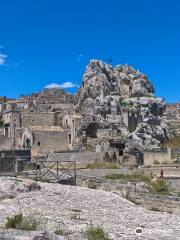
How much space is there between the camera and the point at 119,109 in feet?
231

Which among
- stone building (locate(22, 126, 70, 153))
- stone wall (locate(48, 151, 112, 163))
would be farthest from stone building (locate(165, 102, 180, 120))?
stone wall (locate(48, 151, 112, 163))

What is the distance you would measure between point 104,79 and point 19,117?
15698 millimetres

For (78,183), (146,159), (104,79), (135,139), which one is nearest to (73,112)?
(104,79)

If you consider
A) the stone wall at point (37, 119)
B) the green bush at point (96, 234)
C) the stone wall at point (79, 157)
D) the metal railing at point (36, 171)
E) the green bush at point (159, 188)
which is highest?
the stone wall at point (37, 119)

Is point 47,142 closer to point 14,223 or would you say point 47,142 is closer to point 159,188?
point 159,188

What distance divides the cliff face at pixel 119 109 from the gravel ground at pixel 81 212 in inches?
1447

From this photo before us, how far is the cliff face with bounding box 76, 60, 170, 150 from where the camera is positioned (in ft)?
212

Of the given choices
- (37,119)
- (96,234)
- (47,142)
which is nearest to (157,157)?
(47,142)

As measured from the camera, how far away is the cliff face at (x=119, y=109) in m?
64.6

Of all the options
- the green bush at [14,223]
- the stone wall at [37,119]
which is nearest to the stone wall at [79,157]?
the stone wall at [37,119]

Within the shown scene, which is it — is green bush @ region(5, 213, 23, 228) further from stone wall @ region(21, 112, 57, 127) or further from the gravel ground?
stone wall @ region(21, 112, 57, 127)

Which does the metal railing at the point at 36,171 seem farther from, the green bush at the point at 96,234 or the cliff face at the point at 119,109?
the cliff face at the point at 119,109

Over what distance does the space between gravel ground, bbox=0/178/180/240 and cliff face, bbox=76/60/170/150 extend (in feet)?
121

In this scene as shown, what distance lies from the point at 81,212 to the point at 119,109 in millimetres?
51461
